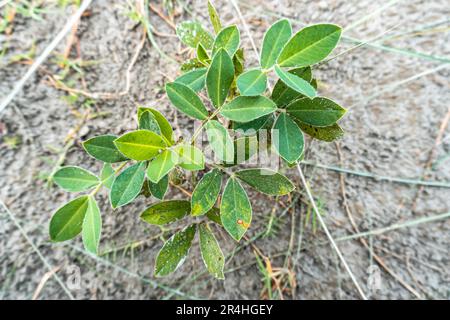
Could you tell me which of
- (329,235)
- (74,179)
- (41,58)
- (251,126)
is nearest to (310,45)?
(251,126)

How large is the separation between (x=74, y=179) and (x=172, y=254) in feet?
0.82

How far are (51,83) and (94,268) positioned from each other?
587 millimetres

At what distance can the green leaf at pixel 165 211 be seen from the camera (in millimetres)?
764

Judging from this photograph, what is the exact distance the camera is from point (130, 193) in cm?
64

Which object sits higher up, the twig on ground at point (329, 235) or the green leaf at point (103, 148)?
the green leaf at point (103, 148)

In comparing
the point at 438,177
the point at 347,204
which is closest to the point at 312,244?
the point at 347,204

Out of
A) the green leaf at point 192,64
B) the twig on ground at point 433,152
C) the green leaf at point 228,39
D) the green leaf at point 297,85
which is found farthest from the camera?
the twig on ground at point 433,152

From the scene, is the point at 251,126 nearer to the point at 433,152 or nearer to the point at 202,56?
the point at 202,56

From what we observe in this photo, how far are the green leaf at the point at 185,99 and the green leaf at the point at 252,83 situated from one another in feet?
0.28

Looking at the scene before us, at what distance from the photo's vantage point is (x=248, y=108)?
61cm

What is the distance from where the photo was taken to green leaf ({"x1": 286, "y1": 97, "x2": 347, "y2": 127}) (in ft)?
2.15

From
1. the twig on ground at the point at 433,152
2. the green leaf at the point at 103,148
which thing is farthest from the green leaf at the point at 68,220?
the twig on ground at the point at 433,152

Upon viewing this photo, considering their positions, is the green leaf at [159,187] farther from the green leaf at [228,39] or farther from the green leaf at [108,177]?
the green leaf at [228,39]
